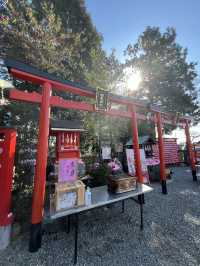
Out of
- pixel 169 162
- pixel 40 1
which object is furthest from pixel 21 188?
pixel 40 1

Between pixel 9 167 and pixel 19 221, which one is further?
pixel 19 221

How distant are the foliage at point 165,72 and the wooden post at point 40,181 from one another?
1259 cm

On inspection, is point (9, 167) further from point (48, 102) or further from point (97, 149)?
point (97, 149)

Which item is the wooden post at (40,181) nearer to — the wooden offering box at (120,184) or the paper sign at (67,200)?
the paper sign at (67,200)

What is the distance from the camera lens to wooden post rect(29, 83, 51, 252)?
243 cm

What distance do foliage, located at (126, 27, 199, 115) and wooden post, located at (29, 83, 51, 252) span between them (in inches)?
496

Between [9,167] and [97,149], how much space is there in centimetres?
627

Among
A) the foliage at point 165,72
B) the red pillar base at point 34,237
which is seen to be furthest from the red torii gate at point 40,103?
the foliage at point 165,72

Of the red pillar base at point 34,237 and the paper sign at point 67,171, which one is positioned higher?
the paper sign at point 67,171

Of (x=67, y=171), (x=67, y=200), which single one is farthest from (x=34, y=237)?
(x=67, y=171)

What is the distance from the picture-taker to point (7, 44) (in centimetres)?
715

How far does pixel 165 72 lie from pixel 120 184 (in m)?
13.9

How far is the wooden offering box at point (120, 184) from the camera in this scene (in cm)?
316

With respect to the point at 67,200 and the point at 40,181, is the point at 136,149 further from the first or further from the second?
the point at 40,181
